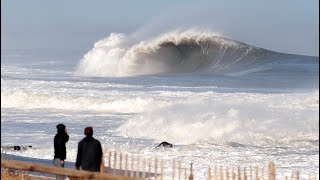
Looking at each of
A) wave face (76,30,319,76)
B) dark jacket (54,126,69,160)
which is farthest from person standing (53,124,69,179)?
wave face (76,30,319,76)

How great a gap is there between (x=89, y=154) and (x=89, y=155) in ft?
0.05

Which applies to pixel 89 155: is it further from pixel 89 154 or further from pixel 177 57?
pixel 177 57

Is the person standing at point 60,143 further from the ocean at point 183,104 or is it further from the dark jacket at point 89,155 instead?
the ocean at point 183,104

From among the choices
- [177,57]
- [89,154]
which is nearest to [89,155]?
[89,154]

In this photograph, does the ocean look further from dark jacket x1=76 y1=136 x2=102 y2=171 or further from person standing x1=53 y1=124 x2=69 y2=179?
dark jacket x1=76 y1=136 x2=102 y2=171

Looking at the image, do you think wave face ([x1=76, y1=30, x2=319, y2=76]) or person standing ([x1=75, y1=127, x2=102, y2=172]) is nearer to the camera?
person standing ([x1=75, y1=127, x2=102, y2=172])

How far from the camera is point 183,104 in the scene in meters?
29.1

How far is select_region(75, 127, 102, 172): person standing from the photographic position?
34.3ft

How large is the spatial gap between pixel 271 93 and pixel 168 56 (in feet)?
71.1

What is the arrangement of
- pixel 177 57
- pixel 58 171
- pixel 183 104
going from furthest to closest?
pixel 177 57 < pixel 183 104 < pixel 58 171

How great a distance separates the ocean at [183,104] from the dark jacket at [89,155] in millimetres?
4083

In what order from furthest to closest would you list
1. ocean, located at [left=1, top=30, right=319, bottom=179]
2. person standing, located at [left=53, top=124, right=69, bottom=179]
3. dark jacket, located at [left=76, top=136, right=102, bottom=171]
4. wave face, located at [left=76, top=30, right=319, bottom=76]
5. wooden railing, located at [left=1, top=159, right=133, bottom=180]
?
1. wave face, located at [left=76, top=30, right=319, bottom=76]
2. ocean, located at [left=1, top=30, right=319, bottom=179]
3. person standing, located at [left=53, top=124, right=69, bottom=179]
4. dark jacket, located at [left=76, top=136, right=102, bottom=171]
5. wooden railing, located at [left=1, top=159, right=133, bottom=180]

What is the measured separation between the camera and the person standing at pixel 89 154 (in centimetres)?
1045

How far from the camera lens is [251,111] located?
2617 centimetres
